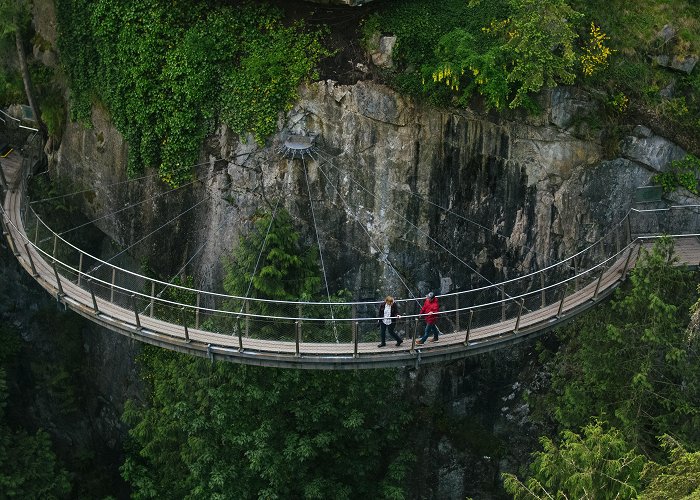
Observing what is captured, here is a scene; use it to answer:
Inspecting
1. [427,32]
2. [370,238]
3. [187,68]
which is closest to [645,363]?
[370,238]

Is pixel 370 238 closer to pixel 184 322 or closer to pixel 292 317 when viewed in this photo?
pixel 292 317

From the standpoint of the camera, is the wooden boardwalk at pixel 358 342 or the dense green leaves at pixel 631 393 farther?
the wooden boardwalk at pixel 358 342

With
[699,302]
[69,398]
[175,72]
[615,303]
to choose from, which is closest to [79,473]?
[69,398]

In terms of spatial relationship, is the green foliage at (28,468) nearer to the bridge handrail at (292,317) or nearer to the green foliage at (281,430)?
the green foliage at (281,430)

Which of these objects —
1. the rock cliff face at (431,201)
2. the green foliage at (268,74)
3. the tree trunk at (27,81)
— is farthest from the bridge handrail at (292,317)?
the tree trunk at (27,81)

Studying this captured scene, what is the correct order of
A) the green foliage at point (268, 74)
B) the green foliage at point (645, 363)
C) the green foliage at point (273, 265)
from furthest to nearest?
1. the green foliage at point (268, 74)
2. the green foliage at point (273, 265)
3. the green foliage at point (645, 363)

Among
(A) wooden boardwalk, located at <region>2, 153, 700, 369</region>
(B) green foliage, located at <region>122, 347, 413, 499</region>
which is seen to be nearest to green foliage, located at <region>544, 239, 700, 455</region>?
(A) wooden boardwalk, located at <region>2, 153, 700, 369</region>
